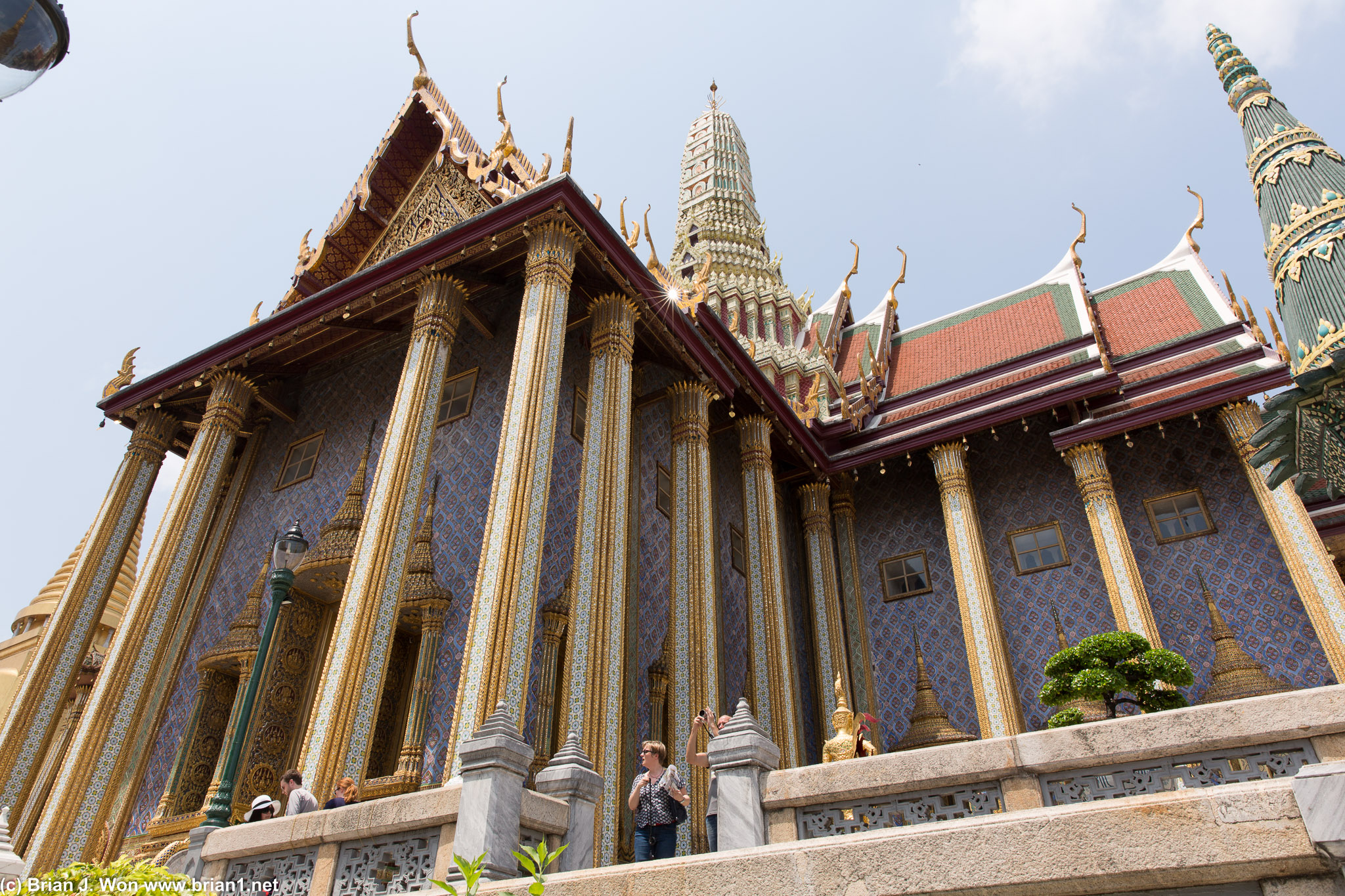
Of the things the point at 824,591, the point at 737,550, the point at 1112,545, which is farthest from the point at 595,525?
the point at 1112,545

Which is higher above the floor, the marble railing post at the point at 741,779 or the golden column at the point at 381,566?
the golden column at the point at 381,566

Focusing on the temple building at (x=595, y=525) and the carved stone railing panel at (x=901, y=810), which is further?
the temple building at (x=595, y=525)

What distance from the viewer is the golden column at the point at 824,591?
11.6 meters

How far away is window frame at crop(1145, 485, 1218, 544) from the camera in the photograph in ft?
35.4

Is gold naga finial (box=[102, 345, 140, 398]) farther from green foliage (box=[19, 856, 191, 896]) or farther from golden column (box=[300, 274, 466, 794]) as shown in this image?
green foliage (box=[19, 856, 191, 896])

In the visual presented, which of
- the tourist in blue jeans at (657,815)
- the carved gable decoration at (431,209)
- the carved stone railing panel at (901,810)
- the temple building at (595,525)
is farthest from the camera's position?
the carved gable decoration at (431,209)

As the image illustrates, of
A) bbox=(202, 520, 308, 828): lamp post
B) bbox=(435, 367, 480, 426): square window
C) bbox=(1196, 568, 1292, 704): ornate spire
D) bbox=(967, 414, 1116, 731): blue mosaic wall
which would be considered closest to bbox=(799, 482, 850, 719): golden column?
bbox=(967, 414, 1116, 731): blue mosaic wall

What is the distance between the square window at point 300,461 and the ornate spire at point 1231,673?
10.7 metres

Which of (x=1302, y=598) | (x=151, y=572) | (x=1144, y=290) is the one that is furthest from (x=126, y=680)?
(x=1144, y=290)

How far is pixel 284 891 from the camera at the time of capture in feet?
14.3

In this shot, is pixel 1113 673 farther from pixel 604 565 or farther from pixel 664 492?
pixel 664 492

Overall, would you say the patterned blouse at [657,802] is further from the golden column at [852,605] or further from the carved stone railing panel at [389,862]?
the golden column at [852,605]

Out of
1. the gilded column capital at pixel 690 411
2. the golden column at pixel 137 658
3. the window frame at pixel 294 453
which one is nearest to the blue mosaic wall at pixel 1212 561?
the gilded column capital at pixel 690 411

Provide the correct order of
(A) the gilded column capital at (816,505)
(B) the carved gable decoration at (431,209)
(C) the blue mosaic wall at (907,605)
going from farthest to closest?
(A) the gilded column capital at (816,505) < (C) the blue mosaic wall at (907,605) < (B) the carved gable decoration at (431,209)
